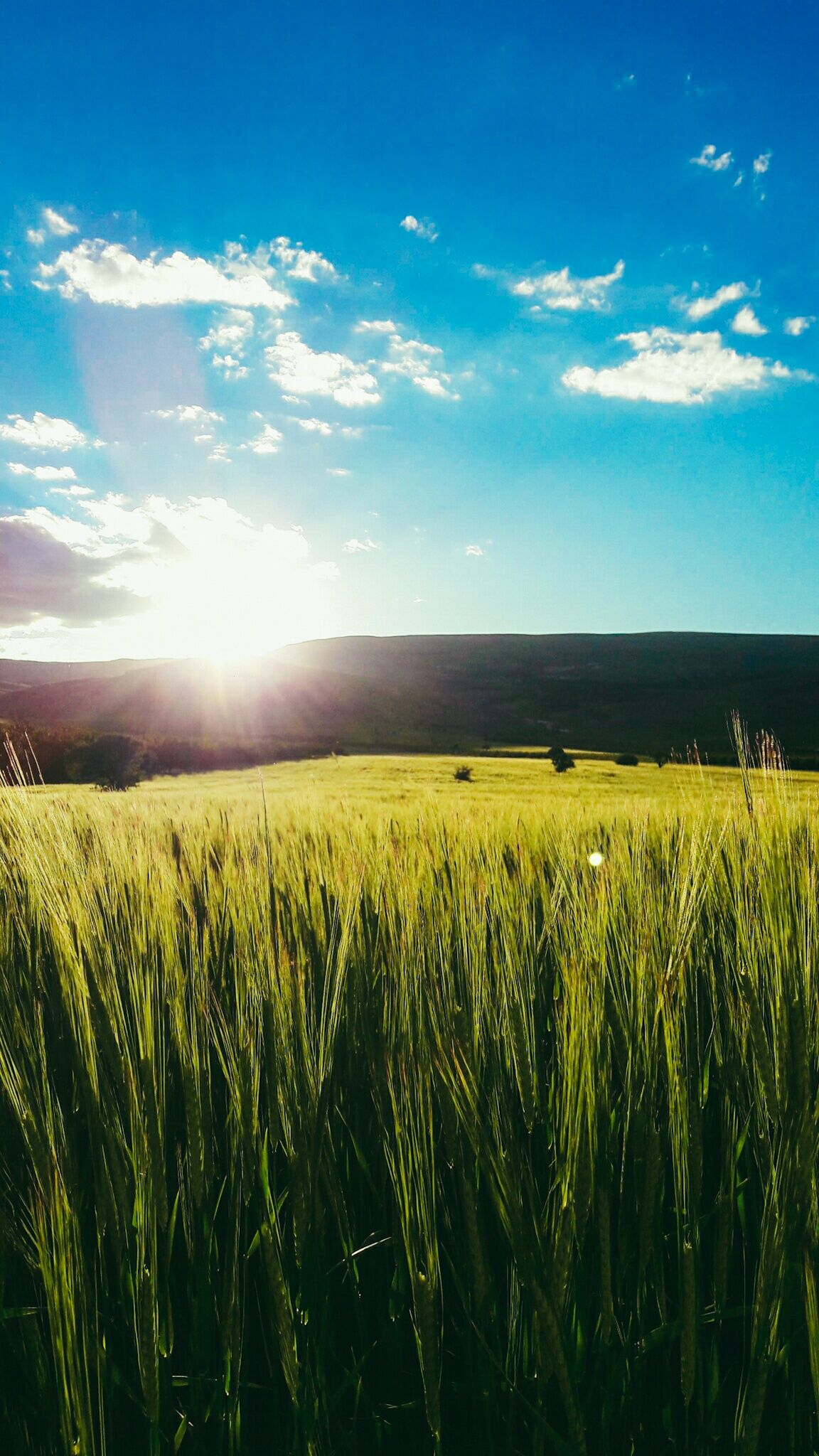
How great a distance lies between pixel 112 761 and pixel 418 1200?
17.0m

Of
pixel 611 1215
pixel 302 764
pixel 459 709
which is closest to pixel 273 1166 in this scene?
pixel 611 1215

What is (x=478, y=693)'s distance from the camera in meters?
91.4

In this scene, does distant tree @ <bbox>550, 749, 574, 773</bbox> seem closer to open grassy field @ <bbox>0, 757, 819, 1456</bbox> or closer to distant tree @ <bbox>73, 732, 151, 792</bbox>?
distant tree @ <bbox>73, 732, 151, 792</bbox>

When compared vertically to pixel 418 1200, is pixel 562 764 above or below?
below

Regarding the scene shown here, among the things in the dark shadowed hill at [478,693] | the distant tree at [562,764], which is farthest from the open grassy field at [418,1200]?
the dark shadowed hill at [478,693]

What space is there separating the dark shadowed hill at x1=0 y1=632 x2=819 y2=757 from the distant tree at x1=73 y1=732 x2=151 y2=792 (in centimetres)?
1381

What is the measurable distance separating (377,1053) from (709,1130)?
65cm

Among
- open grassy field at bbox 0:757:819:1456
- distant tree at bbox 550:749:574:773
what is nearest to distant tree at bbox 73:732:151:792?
distant tree at bbox 550:749:574:773

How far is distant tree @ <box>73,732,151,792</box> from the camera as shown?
1536 cm

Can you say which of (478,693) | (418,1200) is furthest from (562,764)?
(478,693)

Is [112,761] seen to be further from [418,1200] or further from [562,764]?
[418,1200]

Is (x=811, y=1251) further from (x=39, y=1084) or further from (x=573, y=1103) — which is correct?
(x=39, y=1084)

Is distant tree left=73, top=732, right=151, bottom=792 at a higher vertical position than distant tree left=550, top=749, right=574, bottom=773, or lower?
higher

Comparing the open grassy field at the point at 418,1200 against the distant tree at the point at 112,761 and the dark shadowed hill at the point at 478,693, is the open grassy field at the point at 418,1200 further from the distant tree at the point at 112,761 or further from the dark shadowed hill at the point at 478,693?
the dark shadowed hill at the point at 478,693
